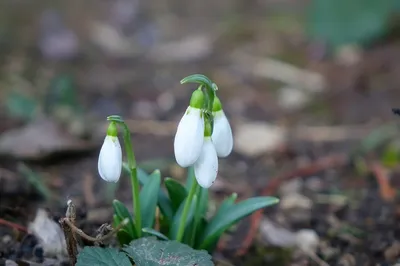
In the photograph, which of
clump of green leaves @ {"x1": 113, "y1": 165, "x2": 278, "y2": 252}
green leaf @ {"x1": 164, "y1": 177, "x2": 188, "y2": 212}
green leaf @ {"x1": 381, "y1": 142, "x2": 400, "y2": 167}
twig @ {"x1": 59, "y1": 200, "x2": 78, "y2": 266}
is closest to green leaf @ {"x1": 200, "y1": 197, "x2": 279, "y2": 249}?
clump of green leaves @ {"x1": 113, "y1": 165, "x2": 278, "y2": 252}

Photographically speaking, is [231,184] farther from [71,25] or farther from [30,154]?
[71,25]

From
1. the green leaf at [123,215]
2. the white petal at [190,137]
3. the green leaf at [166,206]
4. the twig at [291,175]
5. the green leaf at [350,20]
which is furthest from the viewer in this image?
the green leaf at [350,20]

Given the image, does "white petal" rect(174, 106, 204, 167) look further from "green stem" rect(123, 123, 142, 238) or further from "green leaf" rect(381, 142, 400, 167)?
"green leaf" rect(381, 142, 400, 167)

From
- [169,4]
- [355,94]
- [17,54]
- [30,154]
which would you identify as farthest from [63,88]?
[169,4]

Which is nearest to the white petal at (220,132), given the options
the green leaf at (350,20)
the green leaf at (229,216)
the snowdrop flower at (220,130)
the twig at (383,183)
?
the snowdrop flower at (220,130)

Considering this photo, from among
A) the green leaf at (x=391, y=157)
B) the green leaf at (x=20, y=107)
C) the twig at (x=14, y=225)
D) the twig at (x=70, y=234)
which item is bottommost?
the twig at (x=70, y=234)

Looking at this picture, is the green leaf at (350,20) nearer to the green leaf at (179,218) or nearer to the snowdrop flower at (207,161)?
the green leaf at (179,218)

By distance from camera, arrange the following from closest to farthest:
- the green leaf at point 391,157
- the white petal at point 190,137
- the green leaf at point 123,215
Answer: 1. the white petal at point 190,137
2. the green leaf at point 123,215
3. the green leaf at point 391,157

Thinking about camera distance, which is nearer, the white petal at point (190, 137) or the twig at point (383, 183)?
the white petal at point (190, 137)
